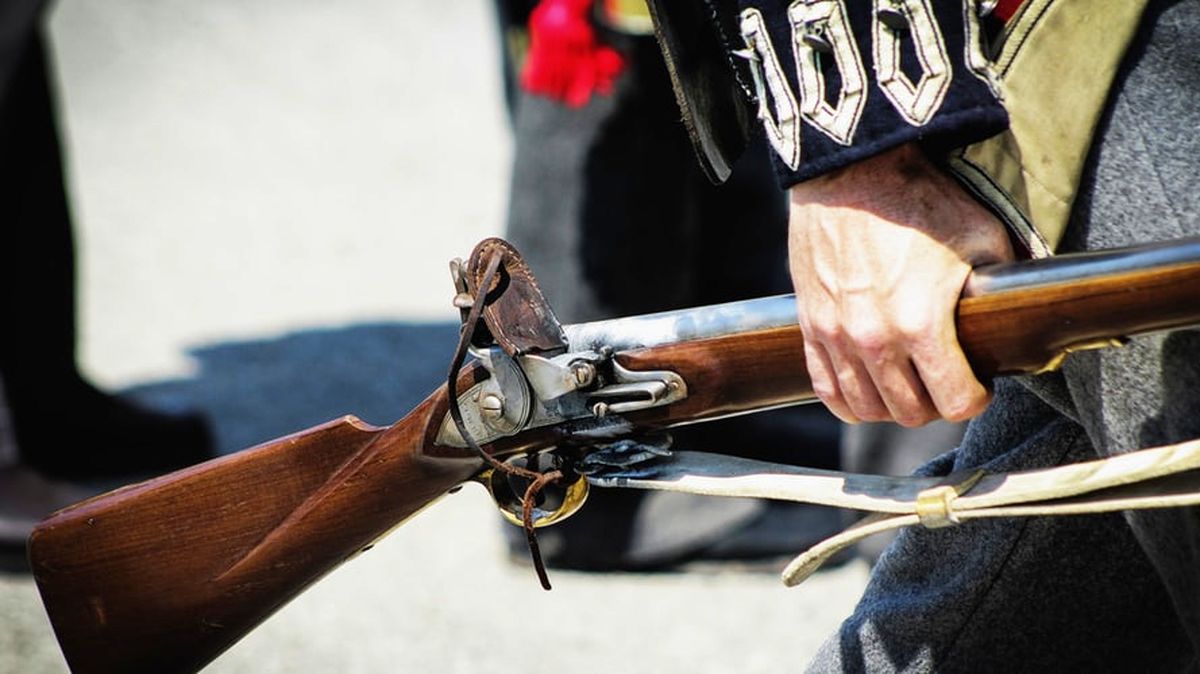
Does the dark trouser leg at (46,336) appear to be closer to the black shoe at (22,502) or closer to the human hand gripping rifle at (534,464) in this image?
the black shoe at (22,502)

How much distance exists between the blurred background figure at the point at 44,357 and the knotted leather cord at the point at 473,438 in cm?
202

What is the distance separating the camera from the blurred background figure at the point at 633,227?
288 centimetres

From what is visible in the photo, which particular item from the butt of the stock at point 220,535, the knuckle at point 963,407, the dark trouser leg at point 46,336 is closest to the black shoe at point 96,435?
the dark trouser leg at point 46,336

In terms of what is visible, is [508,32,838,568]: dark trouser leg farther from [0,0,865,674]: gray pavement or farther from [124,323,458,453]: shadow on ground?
[124,323,458,453]: shadow on ground

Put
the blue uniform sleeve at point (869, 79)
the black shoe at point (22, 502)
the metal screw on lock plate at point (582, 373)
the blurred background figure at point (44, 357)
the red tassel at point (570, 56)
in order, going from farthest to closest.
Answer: the blurred background figure at point (44, 357), the black shoe at point (22, 502), the red tassel at point (570, 56), the metal screw on lock plate at point (582, 373), the blue uniform sleeve at point (869, 79)

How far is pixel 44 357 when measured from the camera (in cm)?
354

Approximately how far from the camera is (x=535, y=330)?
1.49 meters

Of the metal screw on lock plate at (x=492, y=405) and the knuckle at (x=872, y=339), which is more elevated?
the knuckle at (x=872, y=339)

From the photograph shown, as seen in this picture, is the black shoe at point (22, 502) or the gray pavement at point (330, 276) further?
the black shoe at point (22, 502)

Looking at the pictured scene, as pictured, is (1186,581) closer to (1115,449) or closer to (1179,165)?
(1115,449)

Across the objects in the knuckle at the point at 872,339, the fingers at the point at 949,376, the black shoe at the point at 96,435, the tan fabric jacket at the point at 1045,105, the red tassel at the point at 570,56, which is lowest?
the black shoe at the point at 96,435

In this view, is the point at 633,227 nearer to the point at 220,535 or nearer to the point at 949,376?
the point at 220,535

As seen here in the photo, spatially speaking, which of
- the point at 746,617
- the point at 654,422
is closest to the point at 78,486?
the point at 746,617

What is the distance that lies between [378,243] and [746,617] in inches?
107
